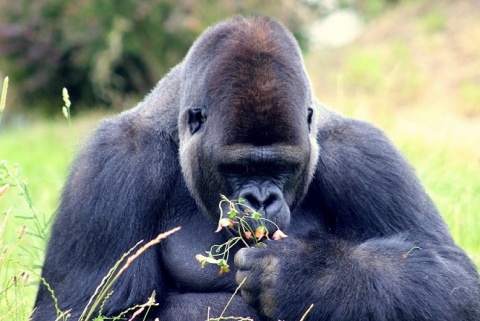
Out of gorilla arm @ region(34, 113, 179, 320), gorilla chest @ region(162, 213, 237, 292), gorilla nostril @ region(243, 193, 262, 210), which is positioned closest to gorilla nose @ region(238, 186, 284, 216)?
gorilla nostril @ region(243, 193, 262, 210)

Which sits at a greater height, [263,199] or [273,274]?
[263,199]

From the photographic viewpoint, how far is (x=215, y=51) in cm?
443

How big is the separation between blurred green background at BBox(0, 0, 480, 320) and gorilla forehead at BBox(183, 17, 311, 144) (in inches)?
147

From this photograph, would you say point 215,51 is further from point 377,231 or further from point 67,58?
point 67,58

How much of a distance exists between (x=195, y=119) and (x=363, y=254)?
103 cm

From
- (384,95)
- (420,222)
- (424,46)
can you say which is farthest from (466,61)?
(420,222)

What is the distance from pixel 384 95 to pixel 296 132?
8.41 metres

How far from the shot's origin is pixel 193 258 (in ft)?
14.8

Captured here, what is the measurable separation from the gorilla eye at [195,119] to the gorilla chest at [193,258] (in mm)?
451

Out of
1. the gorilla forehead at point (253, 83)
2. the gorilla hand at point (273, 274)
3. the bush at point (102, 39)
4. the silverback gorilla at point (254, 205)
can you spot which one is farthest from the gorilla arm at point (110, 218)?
the bush at point (102, 39)

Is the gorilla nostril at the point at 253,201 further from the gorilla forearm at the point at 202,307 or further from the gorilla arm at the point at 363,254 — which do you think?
the gorilla forearm at the point at 202,307

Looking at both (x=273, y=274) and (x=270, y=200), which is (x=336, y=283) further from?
(x=270, y=200)

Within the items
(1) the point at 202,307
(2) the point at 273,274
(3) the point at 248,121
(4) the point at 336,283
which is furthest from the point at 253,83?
(1) the point at 202,307

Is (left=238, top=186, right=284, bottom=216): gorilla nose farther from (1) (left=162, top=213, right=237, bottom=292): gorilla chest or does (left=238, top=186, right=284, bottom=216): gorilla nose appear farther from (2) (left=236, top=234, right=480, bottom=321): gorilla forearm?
(1) (left=162, top=213, right=237, bottom=292): gorilla chest
